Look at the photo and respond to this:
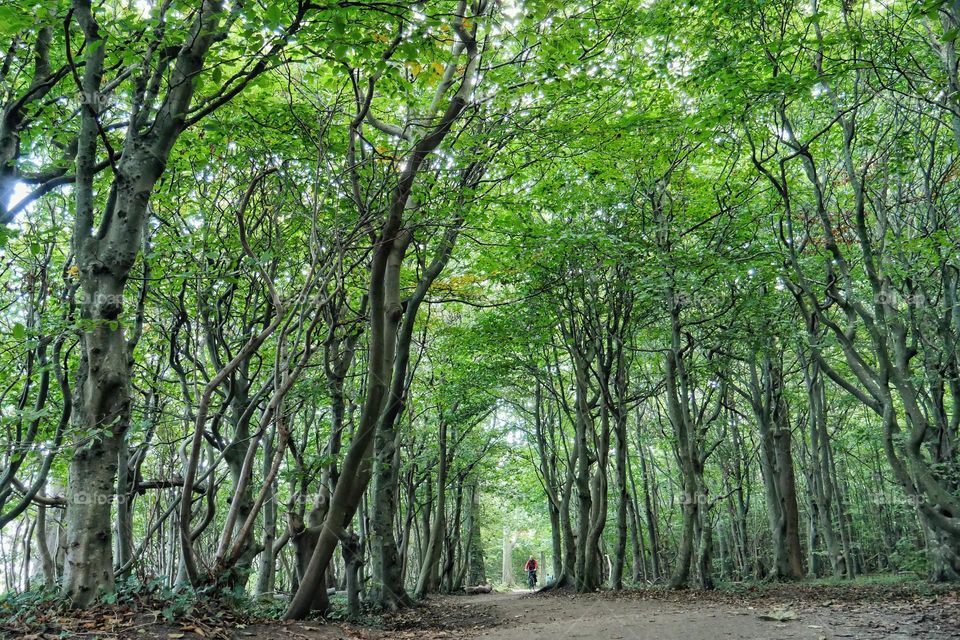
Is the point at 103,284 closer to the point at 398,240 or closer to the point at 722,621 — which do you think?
the point at 398,240

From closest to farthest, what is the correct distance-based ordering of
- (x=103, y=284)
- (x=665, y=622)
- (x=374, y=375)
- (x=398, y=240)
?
(x=103, y=284)
(x=374, y=375)
(x=665, y=622)
(x=398, y=240)

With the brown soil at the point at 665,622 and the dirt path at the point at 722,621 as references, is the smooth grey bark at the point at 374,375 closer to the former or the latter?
the brown soil at the point at 665,622

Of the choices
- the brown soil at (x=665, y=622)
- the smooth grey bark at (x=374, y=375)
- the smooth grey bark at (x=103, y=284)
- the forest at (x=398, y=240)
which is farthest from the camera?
the smooth grey bark at (x=374, y=375)

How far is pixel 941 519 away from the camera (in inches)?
267

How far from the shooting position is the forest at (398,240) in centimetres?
539

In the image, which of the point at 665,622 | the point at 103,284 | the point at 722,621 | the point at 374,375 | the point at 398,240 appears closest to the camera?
the point at 103,284

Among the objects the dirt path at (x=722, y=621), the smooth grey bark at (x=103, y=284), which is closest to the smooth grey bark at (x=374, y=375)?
the smooth grey bark at (x=103, y=284)

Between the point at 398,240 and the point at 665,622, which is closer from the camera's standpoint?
the point at 665,622

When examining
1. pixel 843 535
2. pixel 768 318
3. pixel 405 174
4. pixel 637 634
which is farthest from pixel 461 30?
pixel 843 535

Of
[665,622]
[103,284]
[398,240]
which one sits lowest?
[665,622]

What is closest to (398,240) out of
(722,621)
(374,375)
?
(374,375)

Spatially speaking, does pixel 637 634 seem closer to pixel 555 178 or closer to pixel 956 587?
pixel 956 587

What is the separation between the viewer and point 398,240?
26.1 ft

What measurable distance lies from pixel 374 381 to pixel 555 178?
6549mm
